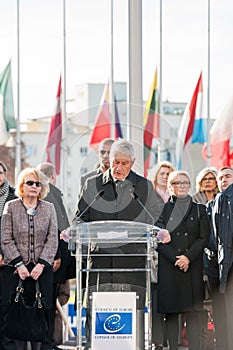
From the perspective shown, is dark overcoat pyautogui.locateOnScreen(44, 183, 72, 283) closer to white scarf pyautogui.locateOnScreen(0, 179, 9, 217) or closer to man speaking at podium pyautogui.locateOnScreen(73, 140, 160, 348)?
white scarf pyautogui.locateOnScreen(0, 179, 9, 217)

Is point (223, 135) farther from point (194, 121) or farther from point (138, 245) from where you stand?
point (138, 245)

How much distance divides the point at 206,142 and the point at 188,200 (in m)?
8.13

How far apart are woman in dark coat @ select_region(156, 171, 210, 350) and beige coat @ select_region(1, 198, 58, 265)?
884mm

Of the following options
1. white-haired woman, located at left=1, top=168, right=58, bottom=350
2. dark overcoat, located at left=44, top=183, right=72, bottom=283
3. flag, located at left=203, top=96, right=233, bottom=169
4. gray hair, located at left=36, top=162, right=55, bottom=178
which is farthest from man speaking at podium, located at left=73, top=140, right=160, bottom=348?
flag, located at left=203, top=96, right=233, bottom=169

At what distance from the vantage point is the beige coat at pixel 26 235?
7.39 metres

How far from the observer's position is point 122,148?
671cm

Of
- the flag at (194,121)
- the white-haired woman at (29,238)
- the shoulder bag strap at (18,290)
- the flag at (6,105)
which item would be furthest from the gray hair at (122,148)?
the flag at (194,121)

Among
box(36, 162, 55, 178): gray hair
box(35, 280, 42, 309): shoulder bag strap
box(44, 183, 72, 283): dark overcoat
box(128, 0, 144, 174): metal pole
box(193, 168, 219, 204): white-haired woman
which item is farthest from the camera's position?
box(128, 0, 144, 174): metal pole

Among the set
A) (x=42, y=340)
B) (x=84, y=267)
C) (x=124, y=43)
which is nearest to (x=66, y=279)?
(x=42, y=340)

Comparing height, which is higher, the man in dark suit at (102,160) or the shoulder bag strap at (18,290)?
the man in dark suit at (102,160)

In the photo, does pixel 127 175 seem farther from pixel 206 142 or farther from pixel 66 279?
pixel 206 142

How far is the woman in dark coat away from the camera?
7801 millimetres

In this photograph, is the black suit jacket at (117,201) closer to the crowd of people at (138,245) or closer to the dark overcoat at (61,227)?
the crowd of people at (138,245)

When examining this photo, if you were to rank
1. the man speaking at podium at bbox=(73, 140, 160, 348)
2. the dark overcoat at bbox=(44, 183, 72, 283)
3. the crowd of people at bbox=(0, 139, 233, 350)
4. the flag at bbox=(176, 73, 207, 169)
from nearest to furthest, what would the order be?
the man speaking at podium at bbox=(73, 140, 160, 348) < the crowd of people at bbox=(0, 139, 233, 350) < the dark overcoat at bbox=(44, 183, 72, 283) < the flag at bbox=(176, 73, 207, 169)
